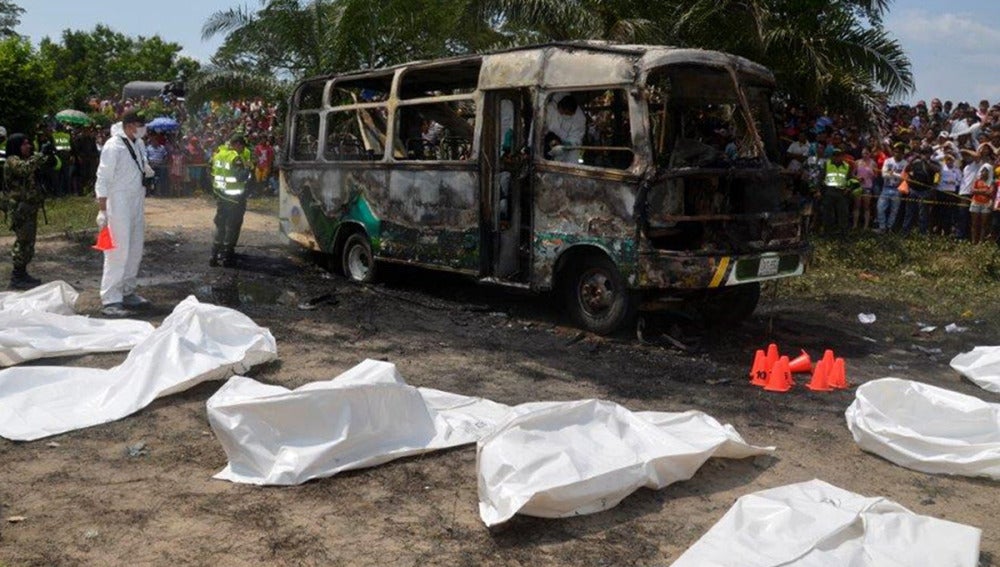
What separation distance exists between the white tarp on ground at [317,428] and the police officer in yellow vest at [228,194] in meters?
6.81

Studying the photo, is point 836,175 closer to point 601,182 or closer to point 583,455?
point 601,182

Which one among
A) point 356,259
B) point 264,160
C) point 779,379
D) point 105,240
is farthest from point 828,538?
point 264,160

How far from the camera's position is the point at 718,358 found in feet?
26.2

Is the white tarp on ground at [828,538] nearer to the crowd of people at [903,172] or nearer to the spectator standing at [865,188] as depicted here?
the crowd of people at [903,172]

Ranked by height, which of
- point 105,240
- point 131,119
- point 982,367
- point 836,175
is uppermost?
point 131,119

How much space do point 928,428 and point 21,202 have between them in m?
8.78

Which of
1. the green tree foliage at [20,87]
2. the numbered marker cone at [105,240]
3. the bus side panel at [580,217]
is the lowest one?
the numbered marker cone at [105,240]

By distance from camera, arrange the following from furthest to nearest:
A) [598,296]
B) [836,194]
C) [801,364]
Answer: [836,194] < [598,296] < [801,364]

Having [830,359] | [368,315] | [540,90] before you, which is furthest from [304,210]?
[830,359]

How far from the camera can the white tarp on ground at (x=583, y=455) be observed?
432cm

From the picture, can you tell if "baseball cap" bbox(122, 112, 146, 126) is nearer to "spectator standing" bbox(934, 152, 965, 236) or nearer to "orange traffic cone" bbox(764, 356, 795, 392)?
"orange traffic cone" bbox(764, 356, 795, 392)

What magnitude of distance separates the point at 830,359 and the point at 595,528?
3556 millimetres

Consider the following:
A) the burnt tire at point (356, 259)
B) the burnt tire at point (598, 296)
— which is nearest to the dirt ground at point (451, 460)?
the burnt tire at point (598, 296)

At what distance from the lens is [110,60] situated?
52.5 meters
